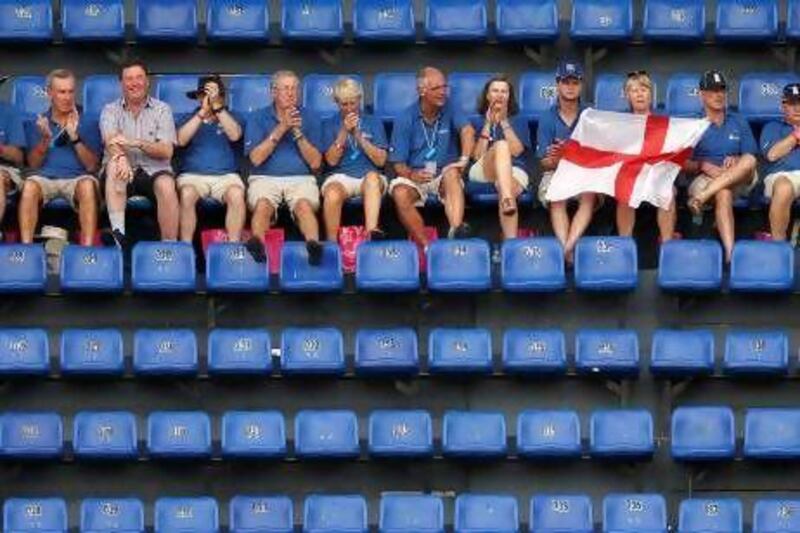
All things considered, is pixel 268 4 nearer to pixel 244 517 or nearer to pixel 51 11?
pixel 51 11

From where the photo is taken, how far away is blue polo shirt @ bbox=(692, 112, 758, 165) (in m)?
18.4

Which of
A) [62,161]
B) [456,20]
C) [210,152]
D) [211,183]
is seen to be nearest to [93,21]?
[62,161]

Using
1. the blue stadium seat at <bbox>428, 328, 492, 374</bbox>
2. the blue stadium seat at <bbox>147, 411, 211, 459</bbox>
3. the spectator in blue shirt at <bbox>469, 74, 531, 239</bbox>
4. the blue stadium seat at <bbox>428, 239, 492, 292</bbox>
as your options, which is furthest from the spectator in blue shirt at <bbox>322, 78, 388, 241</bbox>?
the blue stadium seat at <bbox>147, 411, 211, 459</bbox>

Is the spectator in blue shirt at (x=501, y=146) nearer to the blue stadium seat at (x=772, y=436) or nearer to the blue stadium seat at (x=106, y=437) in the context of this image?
the blue stadium seat at (x=772, y=436)

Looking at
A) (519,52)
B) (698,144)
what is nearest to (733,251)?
(698,144)

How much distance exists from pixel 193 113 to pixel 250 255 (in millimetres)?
1109

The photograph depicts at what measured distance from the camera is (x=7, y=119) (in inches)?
734

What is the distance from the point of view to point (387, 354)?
59.1 feet

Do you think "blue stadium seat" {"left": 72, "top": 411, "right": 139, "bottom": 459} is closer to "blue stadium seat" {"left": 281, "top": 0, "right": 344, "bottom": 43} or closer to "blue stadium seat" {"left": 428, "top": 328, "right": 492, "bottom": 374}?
"blue stadium seat" {"left": 428, "top": 328, "right": 492, "bottom": 374}

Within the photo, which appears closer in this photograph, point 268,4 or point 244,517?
point 244,517

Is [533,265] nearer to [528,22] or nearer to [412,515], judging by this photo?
[412,515]

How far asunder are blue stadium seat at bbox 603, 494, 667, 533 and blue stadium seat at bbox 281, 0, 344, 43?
12.1 ft

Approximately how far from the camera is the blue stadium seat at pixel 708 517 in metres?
17.5

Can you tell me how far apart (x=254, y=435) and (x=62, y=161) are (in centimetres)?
208
